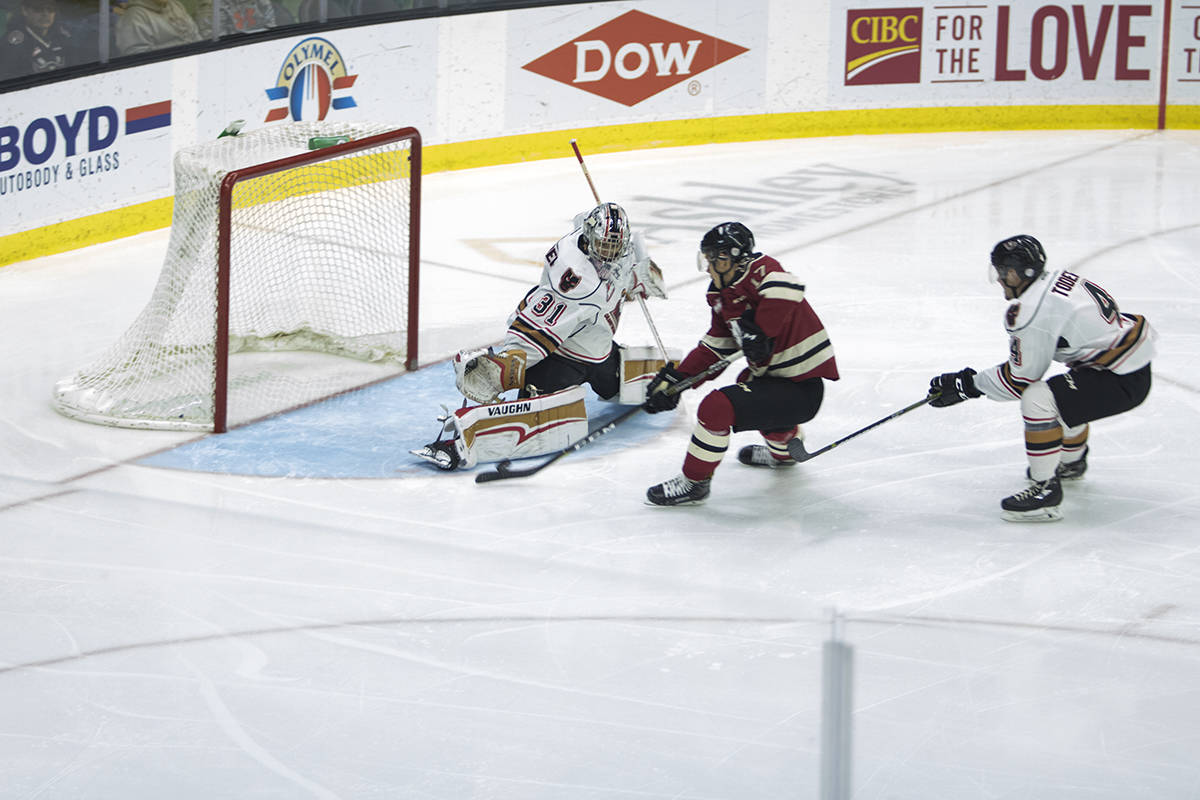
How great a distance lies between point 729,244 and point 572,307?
2.53 ft

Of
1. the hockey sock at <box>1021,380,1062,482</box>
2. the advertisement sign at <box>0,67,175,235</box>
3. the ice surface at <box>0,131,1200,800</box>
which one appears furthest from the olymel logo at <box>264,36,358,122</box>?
the hockey sock at <box>1021,380,1062,482</box>

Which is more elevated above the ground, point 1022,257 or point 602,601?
point 1022,257

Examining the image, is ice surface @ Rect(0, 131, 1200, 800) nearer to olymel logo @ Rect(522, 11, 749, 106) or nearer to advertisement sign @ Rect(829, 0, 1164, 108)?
olymel logo @ Rect(522, 11, 749, 106)

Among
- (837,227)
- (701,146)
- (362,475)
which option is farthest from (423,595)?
(701,146)

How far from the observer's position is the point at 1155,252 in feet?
25.7

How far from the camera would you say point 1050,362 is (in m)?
4.28

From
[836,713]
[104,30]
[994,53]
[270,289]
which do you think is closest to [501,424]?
[270,289]

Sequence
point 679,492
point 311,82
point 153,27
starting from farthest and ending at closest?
point 311,82
point 153,27
point 679,492

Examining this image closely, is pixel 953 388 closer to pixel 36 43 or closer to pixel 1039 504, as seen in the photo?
pixel 1039 504

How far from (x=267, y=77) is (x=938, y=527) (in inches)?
212

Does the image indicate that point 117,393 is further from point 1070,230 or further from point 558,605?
point 1070,230

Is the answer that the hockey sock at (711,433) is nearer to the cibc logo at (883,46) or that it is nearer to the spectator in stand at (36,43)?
the spectator in stand at (36,43)

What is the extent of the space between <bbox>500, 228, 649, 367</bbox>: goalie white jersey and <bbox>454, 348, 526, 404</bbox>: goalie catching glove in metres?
0.08

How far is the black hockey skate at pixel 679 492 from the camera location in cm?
456
